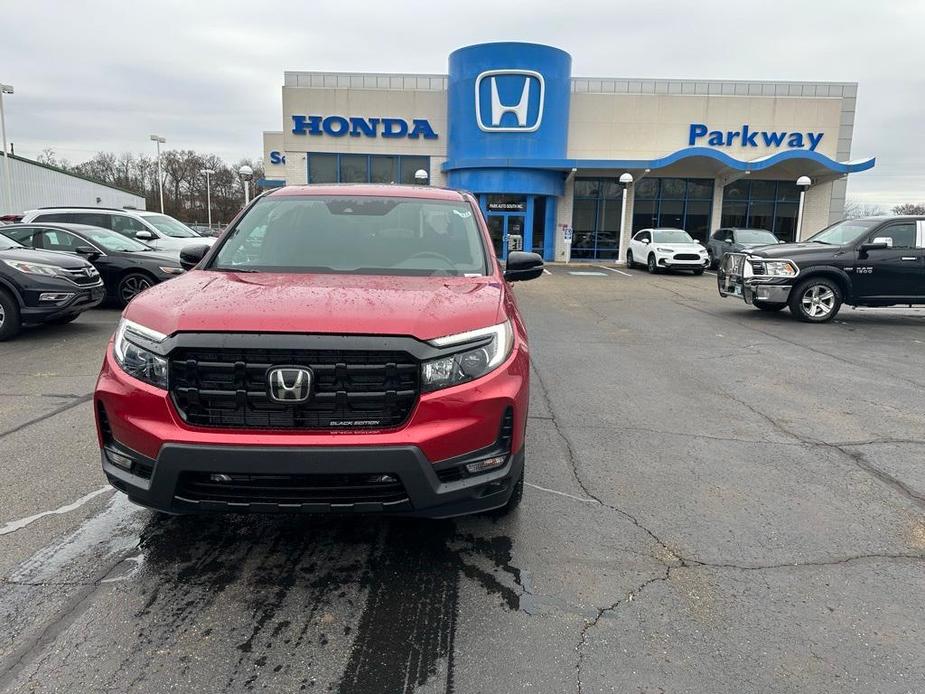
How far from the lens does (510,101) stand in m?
27.1

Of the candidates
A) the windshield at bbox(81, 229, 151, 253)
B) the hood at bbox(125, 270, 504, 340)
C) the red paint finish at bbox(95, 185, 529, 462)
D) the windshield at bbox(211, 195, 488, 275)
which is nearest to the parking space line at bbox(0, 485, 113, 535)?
the red paint finish at bbox(95, 185, 529, 462)

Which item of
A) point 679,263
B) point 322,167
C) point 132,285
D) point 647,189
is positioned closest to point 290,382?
point 132,285

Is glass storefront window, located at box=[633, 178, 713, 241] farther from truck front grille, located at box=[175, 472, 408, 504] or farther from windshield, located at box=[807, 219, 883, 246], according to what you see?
truck front grille, located at box=[175, 472, 408, 504]

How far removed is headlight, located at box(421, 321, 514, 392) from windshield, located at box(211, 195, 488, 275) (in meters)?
0.99

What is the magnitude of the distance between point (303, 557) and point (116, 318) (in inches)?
367

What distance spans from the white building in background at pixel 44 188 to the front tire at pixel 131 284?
32.4 m

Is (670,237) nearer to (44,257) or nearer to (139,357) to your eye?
(44,257)

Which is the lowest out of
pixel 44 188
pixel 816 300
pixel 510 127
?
pixel 816 300

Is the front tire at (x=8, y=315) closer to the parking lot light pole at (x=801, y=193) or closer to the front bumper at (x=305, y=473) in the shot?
the front bumper at (x=305, y=473)

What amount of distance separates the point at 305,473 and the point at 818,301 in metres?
11.4

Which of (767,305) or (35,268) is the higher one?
(35,268)

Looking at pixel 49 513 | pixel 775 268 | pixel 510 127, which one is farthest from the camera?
pixel 510 127

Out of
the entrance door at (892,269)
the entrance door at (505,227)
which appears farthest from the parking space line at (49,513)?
the entrance door at (505,227)

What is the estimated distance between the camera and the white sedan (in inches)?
888
